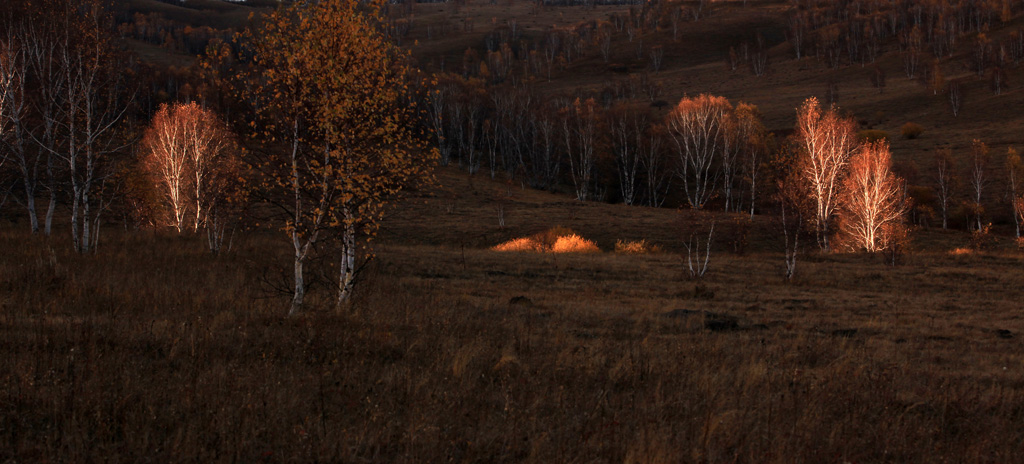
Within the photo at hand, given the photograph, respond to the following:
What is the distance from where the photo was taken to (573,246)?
34.6m

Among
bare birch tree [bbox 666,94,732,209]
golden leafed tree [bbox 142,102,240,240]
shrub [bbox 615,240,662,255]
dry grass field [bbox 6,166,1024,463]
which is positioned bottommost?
dry grass field [bbox 6,166,1024,463]

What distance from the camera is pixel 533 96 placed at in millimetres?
92875

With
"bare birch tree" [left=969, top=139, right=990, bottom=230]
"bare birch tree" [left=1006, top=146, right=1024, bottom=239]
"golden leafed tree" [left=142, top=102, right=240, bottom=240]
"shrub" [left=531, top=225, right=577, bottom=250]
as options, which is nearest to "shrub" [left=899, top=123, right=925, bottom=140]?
"bare birch tree" [left=969, top=139, right=990, bottom=230]

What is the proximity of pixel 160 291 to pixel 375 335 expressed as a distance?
19.4ft

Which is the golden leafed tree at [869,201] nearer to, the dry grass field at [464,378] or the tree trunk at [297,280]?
the dry grass field at [464,378]

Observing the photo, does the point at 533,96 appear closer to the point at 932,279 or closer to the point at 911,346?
the point at 932,279

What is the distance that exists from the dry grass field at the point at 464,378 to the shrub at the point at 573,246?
Result: 721 inches

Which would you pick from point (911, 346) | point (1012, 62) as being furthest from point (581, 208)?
point (1012, 62)

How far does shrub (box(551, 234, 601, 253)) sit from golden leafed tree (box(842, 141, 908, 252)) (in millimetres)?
18477

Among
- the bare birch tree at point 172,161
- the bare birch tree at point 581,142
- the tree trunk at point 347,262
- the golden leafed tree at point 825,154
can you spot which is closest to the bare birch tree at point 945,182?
the golden leafed tree at point 825,154

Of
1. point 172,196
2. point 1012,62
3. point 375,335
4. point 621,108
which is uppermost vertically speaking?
point 1012,62

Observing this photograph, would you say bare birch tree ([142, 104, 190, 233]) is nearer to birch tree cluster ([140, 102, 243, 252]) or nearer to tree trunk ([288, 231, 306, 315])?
birch tree cluster ([140, 102, 243, 252])

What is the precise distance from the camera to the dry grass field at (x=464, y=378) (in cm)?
462

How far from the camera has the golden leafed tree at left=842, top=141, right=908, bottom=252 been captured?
118ft
